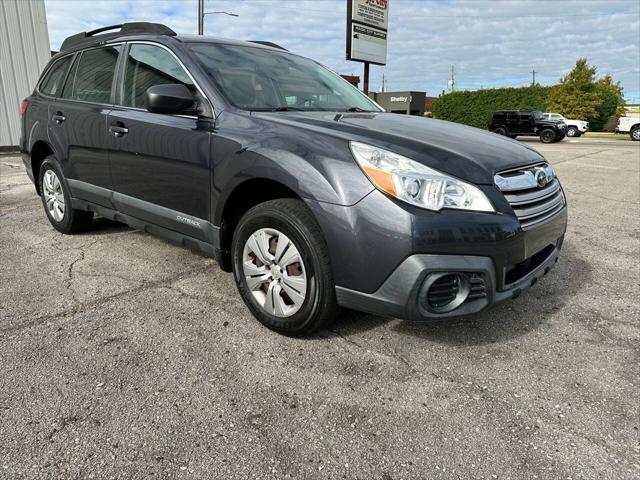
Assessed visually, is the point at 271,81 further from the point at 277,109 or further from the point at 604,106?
the point at 604,106

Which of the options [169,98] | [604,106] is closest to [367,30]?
[169,98]

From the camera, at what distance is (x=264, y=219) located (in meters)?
2.62

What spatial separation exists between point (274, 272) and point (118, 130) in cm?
177

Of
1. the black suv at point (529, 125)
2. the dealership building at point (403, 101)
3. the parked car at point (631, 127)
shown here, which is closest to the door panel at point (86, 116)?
the black suv at point (529, 125)

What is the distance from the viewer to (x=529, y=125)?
82.9 feet

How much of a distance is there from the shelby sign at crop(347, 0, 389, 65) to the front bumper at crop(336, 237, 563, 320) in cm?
1545

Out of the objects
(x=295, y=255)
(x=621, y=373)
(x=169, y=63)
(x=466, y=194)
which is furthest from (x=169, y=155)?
(x=621, y=373)

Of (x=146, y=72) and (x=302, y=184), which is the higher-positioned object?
(x=146, y=72)

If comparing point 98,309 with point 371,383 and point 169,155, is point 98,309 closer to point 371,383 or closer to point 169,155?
point 169,155

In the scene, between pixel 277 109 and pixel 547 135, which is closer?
pixel 277 109

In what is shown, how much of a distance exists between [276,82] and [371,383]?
83.0 inches

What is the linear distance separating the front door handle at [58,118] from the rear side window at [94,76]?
6.8 inches

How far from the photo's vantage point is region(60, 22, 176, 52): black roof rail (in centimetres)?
351

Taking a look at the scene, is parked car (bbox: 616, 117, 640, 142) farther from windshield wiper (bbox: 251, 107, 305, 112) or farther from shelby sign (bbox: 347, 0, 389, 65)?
windshield wiper (bbox: 251, 107, 305, 112)
